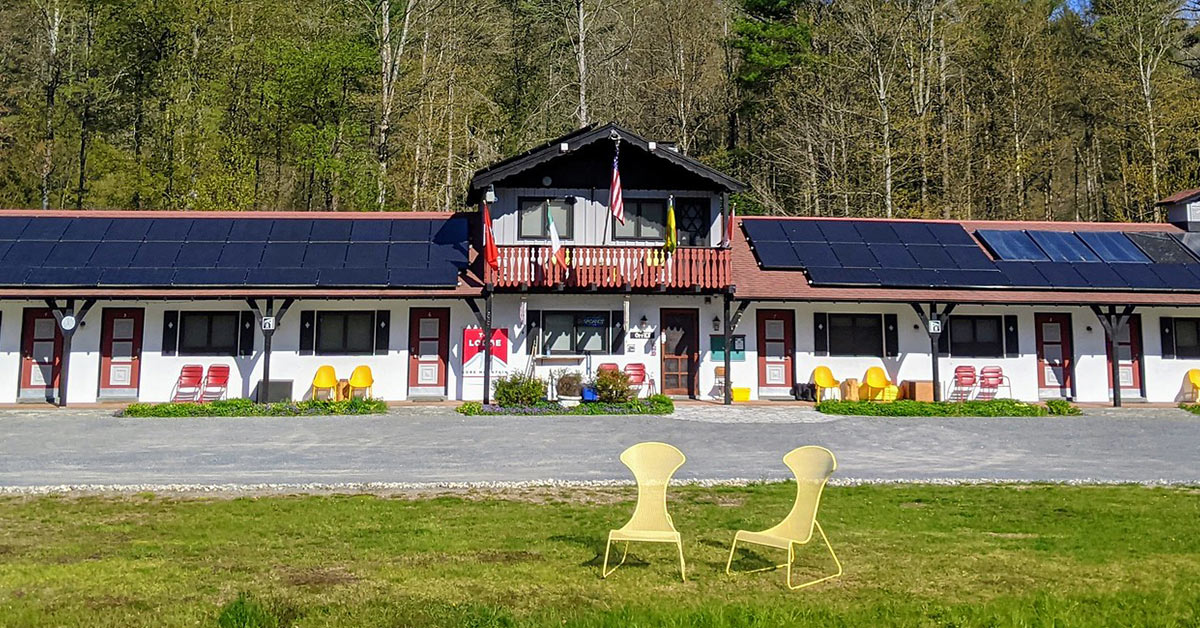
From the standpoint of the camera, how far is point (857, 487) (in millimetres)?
10461

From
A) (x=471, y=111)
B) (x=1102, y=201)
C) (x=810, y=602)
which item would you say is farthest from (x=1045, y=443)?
(x=1102, y=201)

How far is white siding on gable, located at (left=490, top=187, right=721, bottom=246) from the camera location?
69.7 feet

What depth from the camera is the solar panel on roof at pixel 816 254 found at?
21.3 m

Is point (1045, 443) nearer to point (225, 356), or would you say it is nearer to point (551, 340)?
point (551, 340)

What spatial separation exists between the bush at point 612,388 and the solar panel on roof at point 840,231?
24.6 ft

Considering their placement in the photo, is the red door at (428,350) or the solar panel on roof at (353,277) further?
the red door at (428,350)

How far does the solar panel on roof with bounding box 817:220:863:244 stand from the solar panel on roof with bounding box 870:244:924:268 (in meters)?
0.62

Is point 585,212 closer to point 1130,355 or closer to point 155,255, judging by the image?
point 155,255

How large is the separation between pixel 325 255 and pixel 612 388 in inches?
313

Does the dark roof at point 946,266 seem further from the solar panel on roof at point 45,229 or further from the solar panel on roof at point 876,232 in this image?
the solar panel on roof at point 45,229

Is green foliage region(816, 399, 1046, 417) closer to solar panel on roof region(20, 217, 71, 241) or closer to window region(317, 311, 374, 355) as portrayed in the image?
window region(317, 311, 374, 355)

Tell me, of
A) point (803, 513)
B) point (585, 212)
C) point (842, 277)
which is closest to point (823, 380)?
point (842, 277)

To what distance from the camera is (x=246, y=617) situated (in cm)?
499

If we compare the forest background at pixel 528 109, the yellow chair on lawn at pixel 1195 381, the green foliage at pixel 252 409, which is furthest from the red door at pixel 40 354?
the yellow chair on lawn at pixel 1195 381
